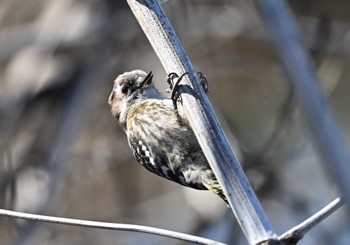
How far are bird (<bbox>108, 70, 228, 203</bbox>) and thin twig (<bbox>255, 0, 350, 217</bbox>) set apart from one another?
1201mm

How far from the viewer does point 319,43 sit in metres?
4.17

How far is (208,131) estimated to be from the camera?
2.01 meters

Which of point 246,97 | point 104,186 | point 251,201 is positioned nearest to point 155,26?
point 251,201

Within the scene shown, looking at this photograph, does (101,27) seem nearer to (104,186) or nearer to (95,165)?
(95,165)

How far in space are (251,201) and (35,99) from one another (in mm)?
2890

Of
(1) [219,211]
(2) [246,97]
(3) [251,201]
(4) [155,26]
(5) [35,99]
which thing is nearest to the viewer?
(3) [251,201]

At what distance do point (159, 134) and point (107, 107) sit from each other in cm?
213

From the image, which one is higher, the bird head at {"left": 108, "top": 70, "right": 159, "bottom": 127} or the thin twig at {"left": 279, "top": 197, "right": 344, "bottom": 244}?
the bird head at {"left": 108, "top": 70, "right": 159, "bottom": 127}

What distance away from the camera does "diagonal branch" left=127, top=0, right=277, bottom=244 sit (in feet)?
5.80

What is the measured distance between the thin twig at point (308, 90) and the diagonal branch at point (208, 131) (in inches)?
18.7

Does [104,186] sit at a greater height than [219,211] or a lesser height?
greater

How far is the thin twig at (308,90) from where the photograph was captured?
124cm

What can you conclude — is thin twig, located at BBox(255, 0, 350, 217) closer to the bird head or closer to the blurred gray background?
the bird head

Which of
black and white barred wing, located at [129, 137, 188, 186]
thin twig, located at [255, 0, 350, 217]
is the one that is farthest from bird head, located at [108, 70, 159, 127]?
thin twig, located at [255, 0, 350, 217]
